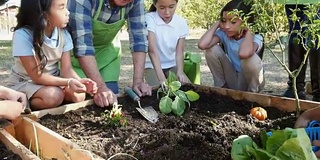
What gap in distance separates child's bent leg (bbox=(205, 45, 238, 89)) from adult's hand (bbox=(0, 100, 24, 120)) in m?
A: 1.63

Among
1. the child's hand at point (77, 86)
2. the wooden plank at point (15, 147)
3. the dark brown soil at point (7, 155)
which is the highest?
the child's hand at point (77, 86)

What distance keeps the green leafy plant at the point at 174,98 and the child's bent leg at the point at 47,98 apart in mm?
585

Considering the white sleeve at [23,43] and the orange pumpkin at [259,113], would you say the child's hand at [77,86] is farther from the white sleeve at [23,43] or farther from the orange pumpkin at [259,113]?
the orange pumpkin at [259,113]

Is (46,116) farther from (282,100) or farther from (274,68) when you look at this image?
(274,68)

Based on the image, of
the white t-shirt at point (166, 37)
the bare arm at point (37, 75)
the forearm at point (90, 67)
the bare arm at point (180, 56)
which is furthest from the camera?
the white t-shirt at point (166, 37)

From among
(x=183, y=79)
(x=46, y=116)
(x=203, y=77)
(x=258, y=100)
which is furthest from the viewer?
(x=203, y=77)

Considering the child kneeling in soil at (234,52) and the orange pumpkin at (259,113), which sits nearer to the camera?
the orange pumpkin at (259,113)

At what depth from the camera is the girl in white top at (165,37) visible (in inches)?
129

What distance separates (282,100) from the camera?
2500mm

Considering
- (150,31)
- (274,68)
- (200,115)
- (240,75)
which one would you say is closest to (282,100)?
(200,115)

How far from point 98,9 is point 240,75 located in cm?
113

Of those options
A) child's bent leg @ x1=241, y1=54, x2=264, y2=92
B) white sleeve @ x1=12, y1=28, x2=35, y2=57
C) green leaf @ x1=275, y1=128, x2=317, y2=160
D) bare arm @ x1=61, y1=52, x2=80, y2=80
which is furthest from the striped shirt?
green leaf @ x1=275, y1=128, x2=317, y2=160

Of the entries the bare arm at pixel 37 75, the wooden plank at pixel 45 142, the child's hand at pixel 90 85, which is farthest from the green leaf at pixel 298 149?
the bare arm at pixel 37 75

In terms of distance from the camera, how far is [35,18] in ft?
7.90
